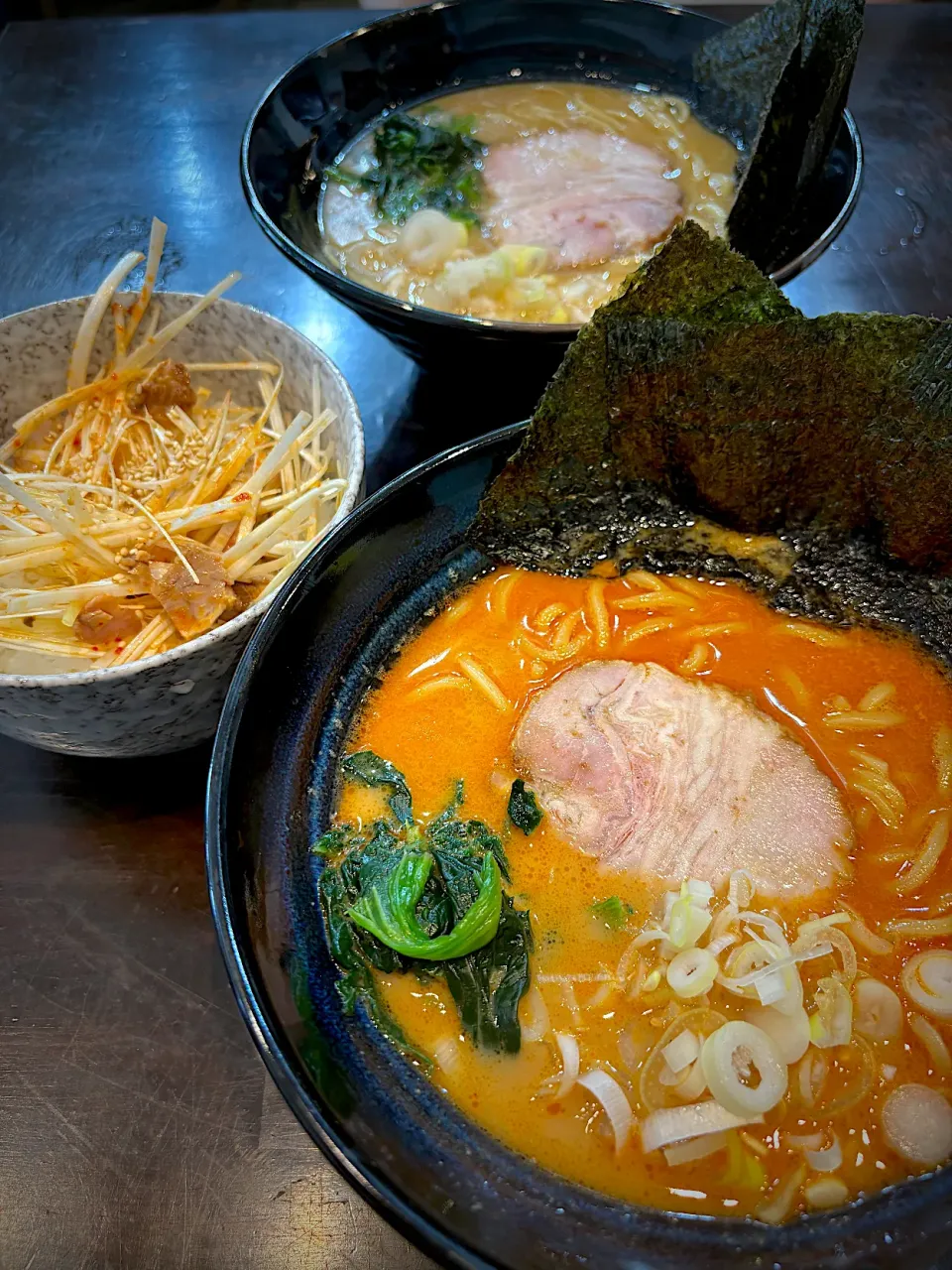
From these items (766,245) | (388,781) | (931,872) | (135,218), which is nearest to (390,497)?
(388,781)

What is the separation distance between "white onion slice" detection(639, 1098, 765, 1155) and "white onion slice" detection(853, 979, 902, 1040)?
0.70 feet

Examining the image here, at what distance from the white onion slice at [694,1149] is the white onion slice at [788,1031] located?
0.47 feet

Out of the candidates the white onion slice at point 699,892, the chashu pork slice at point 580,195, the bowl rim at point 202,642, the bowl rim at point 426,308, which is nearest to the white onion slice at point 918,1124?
the white onion slice at point 699,892

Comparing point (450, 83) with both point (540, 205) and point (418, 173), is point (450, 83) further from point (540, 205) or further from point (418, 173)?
point (540, 205)

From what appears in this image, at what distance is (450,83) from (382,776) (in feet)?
8.13

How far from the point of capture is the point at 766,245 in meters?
2.20

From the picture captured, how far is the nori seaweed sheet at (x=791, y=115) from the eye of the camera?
1986mm

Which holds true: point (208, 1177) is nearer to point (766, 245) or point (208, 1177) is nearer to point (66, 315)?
point (66, 315)

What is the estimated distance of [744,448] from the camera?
171 centimetres

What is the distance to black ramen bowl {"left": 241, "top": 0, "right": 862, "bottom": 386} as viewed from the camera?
6.42ft

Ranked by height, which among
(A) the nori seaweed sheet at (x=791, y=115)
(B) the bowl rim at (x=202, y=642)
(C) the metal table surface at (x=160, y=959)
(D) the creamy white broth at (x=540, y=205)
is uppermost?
(A) the nori seaweed sheet at (x=791, y=115)

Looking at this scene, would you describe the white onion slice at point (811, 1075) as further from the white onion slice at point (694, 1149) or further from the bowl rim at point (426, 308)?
the bowl rim at point (426, 308)

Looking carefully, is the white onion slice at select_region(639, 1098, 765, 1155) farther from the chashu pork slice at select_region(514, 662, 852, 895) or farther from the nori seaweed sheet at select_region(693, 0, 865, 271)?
the nori seaweed sheet at select_region(693, 0, 865, 271)

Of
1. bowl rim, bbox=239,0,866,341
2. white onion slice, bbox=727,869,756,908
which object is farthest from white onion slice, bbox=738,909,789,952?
bowl rim, bbox=239,0,866,341
